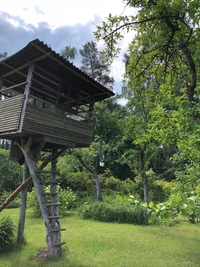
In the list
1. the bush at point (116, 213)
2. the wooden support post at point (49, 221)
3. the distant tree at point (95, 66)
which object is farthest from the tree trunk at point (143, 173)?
the distant tree at point (95, 66)

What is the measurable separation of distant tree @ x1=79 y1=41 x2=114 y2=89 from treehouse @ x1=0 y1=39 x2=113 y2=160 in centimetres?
2060

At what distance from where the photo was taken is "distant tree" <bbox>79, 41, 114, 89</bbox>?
2772 cm

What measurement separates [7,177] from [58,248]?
10825 mm

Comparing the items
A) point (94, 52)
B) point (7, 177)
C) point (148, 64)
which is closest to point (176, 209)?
point (148, 64)

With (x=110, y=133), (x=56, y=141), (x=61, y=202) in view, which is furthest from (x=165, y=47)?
(x=110, y=133)

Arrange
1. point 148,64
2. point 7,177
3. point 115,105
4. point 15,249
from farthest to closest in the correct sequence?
point 115,105, point 7,177, point 15,249, point 148,64

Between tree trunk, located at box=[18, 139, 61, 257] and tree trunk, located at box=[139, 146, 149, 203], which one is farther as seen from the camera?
tree trunk, located at box=[139, 146, 149, 203]

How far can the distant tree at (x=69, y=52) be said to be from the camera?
25272 mm

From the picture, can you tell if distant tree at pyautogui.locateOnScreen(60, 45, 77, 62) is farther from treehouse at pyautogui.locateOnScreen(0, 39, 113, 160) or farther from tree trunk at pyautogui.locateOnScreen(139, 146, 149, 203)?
treehouse at pyautogui.locateOnScreen(0, 39, 113, 160)

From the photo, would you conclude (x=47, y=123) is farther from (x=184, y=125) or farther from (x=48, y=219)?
(x=184, y=125)

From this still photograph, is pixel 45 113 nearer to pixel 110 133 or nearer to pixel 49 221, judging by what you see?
pixel 49 221

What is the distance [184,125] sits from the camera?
9.29 ft

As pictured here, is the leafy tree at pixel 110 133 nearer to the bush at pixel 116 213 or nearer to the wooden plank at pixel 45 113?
the bush at pixel 116 213

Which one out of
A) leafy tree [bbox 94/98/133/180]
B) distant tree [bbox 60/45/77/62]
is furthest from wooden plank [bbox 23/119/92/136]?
distant tree [bbox 60/45/77/62]
